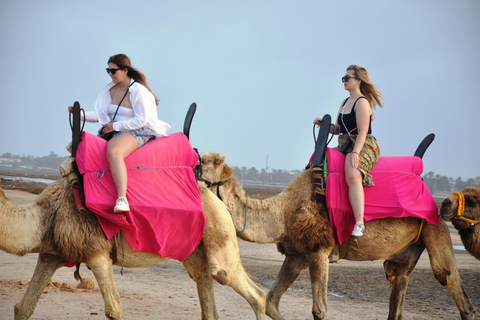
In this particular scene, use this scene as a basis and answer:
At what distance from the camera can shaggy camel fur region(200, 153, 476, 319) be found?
6730mm

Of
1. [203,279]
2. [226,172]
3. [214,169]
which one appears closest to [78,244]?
[203,279]

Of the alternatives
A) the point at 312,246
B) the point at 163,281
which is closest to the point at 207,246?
the point at 312,246

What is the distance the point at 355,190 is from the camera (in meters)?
6.73

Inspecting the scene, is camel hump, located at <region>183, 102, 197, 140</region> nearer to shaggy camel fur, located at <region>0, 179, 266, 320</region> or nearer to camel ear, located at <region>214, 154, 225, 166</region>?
camel ear, located at <region>214, 154, 225, 166</region>

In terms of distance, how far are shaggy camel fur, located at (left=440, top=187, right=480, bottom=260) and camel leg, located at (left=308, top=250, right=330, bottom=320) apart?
69.7 inches

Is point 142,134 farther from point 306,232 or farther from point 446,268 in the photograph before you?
point 446,268

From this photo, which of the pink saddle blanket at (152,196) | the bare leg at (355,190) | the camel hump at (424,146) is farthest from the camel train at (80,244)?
the camel hump at (424,146)

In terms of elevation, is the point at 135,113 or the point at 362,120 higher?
the point at 362,120

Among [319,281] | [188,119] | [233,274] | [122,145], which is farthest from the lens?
[188,119]

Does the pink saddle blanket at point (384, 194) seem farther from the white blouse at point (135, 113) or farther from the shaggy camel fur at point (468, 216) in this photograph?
the white blouse at point (135, 113)

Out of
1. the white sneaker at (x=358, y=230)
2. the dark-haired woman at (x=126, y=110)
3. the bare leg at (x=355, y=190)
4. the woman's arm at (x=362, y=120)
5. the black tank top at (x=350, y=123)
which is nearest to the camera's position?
the dark-haired woman at (x=126, y=110)

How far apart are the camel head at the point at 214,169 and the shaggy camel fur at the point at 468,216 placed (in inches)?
113

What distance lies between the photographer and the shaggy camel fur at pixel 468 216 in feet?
23.5

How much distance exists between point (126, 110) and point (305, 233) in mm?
2613
